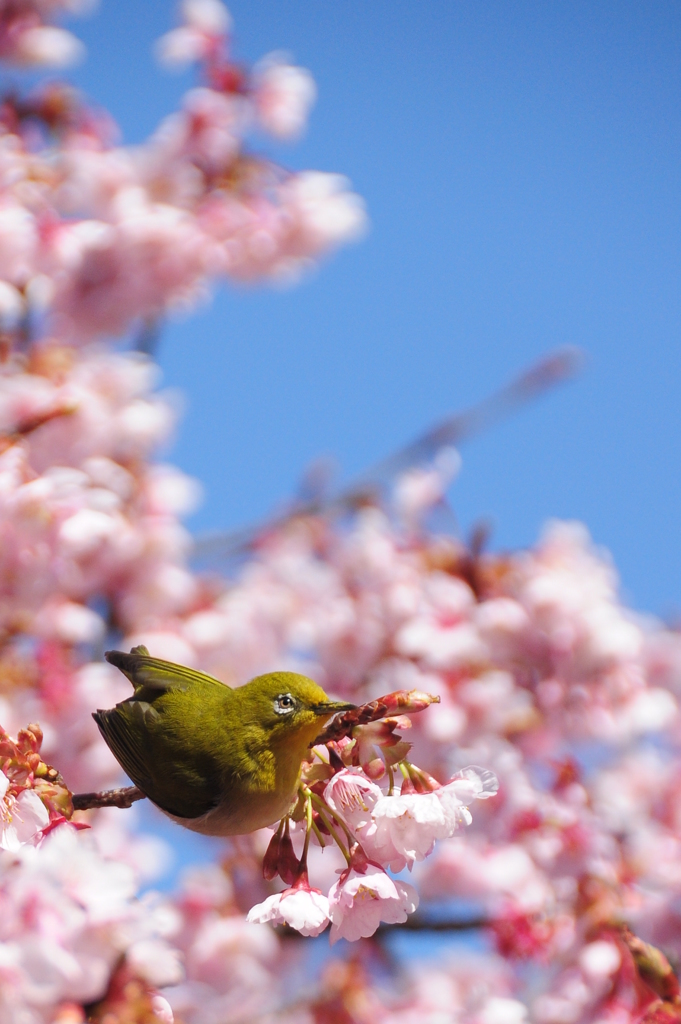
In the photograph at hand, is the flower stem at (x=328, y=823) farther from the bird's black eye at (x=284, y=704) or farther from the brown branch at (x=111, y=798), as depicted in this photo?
the brown branch at (x=111, y=798)

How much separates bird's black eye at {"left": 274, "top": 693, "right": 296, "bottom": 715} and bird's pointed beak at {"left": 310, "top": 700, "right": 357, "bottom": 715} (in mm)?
38

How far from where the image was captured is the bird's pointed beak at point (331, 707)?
1356 millimetres

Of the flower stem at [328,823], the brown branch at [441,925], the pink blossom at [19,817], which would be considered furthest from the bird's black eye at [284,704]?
the brown branch at [441,925]

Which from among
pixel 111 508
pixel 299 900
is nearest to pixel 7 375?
pixel 111 508

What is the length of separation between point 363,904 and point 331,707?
0.31 meters

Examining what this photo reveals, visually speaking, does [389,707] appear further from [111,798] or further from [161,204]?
[161,204]

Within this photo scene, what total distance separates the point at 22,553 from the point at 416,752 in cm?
180

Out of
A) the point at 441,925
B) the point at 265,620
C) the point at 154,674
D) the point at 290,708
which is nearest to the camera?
the point at 290,708

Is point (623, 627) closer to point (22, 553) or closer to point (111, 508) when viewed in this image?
point (111, 508)

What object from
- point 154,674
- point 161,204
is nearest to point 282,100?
point 161,204

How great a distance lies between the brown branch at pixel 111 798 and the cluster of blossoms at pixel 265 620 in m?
0.70

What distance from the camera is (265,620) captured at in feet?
15.2

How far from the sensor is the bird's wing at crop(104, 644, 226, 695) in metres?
1.67

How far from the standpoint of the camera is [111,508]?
125 inches
